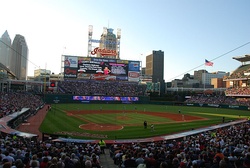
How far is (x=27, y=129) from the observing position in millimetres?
29141

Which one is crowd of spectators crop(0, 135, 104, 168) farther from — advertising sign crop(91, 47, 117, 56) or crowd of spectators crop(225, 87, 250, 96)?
crowd of spectators crop(225, 87, 250, 96)

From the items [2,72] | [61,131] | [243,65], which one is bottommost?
[61,131]

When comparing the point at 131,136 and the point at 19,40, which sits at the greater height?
the point at 19,40

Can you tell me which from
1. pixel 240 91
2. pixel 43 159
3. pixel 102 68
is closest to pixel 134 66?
pixel 102 68

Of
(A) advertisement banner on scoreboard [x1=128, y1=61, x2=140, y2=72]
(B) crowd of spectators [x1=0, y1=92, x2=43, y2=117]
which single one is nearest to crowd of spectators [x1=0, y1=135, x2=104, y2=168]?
(B) crowd of spectators [x1=0, y1=92, x2=43, y2=117]

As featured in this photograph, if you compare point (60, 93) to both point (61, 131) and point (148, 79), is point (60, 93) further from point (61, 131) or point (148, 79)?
point (148, 79)

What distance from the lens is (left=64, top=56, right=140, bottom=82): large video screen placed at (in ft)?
255

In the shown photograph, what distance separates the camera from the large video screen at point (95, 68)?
7781 centimetres

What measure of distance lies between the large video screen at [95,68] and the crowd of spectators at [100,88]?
6158 millimetres

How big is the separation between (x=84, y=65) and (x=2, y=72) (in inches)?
994

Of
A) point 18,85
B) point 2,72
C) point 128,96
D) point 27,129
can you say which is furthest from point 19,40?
point 27,129

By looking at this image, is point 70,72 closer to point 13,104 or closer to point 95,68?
point 95,68

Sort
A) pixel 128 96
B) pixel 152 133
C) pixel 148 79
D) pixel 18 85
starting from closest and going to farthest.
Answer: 1. pixel 152 133
2. pixel 128 96
3. pixel 18 85
4. pixel 148 79

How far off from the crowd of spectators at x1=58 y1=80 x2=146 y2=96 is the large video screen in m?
6.16
